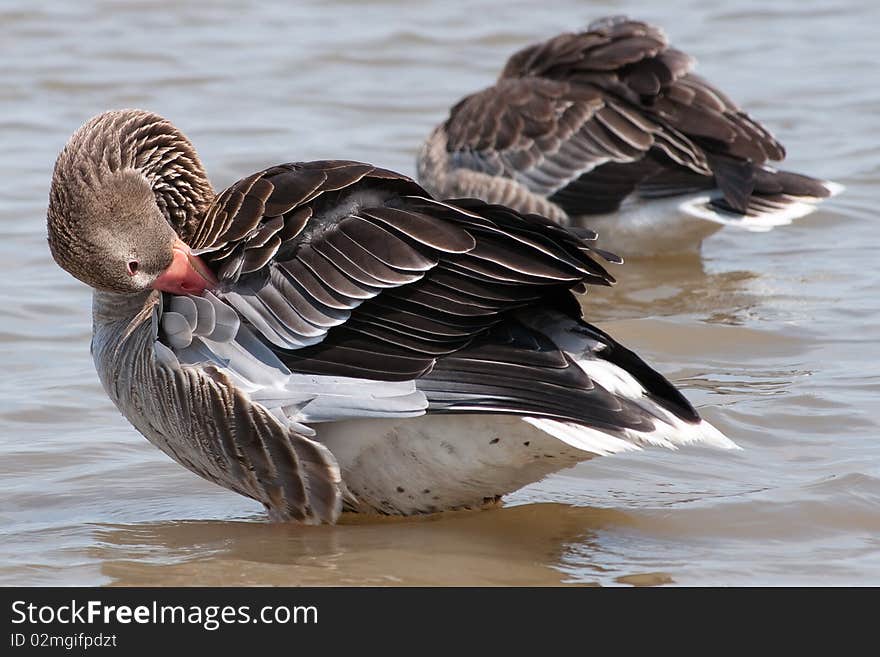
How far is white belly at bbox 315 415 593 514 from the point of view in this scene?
545cm

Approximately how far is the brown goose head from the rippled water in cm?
103

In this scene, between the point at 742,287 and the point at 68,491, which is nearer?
the point at 68,491

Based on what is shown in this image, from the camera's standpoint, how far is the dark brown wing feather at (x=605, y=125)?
32.8 ft

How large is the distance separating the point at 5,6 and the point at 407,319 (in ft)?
36.8

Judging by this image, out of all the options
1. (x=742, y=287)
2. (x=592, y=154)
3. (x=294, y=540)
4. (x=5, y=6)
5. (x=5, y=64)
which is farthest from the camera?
(x=5, y=6)

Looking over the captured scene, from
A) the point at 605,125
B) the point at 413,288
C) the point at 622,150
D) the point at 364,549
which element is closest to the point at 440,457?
the point at 364,549

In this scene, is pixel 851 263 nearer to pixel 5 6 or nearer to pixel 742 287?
pixel 742 287

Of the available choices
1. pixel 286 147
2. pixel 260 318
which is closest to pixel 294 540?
pixel 260 318

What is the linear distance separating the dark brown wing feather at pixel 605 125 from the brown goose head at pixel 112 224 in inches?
182

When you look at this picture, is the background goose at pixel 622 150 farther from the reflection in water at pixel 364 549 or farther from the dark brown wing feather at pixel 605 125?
the reflection in water at pixel 364 549

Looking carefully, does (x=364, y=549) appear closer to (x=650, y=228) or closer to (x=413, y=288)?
(x=413, y=288)

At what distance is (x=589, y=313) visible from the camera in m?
9.07

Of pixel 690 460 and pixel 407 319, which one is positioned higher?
pixel 407 319

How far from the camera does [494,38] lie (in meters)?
15.4
